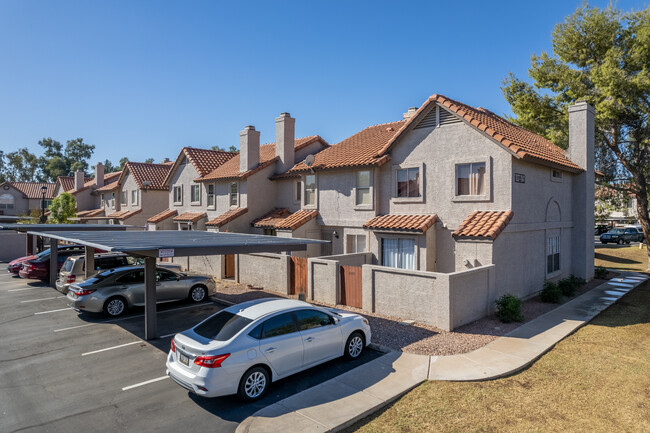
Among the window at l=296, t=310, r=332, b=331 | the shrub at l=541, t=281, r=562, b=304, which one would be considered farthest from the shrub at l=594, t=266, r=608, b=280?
the window at l=296, t=310, r=332, b=331

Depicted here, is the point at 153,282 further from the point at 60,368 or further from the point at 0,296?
the point at 0,296

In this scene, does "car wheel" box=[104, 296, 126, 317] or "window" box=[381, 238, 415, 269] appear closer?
"car wheel" box=[104, 296, 126, 317]

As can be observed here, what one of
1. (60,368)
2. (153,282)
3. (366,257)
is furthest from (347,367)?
(366,257)

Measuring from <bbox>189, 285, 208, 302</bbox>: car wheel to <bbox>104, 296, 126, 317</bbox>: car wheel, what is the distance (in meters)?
2.43

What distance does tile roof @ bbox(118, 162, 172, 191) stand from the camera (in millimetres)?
34741

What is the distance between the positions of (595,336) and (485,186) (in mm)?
5935

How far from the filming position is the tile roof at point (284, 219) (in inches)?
797

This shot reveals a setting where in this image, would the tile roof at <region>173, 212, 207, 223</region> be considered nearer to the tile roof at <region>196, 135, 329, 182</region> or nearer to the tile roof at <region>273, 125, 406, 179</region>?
the tile roof at <region>196, 135, 329, 182</region>

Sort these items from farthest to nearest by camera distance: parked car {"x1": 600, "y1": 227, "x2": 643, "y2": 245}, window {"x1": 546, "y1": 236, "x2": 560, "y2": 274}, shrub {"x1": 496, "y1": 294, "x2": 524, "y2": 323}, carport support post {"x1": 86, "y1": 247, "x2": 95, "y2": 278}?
parked car {"x1": 600, "y1": 227, "x2": 643, "y2": 245} → window {"x1": 546, "y1": 236, "x2": 560, "y2": 274} → carport support post {"x1": 86, "y1": 247, "x2": 95, "y2": 278} → shrub {"x1": 496, "y1": 294, "x2": 524, "y2": 323}

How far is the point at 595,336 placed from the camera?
37.6 feet

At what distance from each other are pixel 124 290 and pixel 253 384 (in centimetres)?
839

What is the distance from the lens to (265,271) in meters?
17.9

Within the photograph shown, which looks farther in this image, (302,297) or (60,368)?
(302,297)

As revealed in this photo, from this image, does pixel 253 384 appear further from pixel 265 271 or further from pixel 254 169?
pixel 254 169
